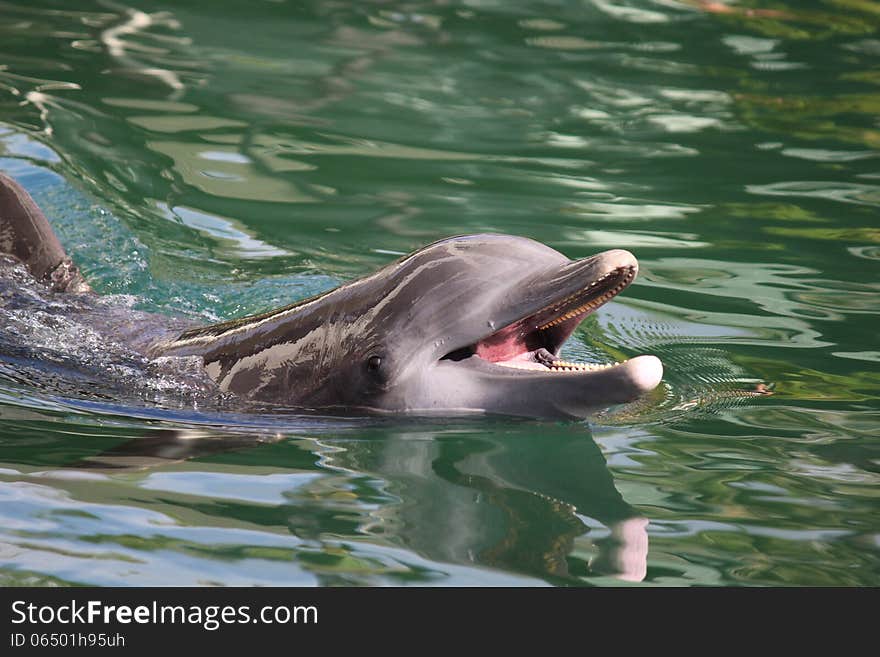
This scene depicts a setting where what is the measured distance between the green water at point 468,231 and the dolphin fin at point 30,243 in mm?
841

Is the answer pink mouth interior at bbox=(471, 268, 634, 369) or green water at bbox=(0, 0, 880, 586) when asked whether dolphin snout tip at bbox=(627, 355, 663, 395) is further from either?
green water at bbox=(0, 0, 880, 586)

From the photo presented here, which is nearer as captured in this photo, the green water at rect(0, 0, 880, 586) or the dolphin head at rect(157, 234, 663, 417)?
the green water at rect(0, 0, 880, 586)

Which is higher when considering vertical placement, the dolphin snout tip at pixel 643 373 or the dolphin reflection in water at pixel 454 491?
the dolphin snout tip at pixel 643 373

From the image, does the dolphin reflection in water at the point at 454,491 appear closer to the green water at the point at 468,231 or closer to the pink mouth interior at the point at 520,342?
the green water at the point at 468,231

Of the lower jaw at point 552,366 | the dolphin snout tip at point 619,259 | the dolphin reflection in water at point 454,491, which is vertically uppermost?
the dolphin snout tip at point 619,259

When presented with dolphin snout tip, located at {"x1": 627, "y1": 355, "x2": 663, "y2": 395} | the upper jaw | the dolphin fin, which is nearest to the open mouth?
the upper jaw

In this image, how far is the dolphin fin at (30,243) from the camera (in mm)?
7891

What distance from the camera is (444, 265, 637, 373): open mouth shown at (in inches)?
212

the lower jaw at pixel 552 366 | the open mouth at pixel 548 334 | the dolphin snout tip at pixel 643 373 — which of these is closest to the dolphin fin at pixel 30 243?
the open mouth at pixel 548 334

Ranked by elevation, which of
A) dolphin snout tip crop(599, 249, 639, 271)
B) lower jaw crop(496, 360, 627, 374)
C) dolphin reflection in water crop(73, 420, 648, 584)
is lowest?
dolphin reflection in water crop(73, 420, 648, 584)

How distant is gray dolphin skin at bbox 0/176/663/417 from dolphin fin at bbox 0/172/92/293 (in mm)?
2052

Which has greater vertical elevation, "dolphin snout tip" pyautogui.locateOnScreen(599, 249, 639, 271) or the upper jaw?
"dolphin snout tip" pyautogui.locateOnScreen(599, 249, 639, 271)
